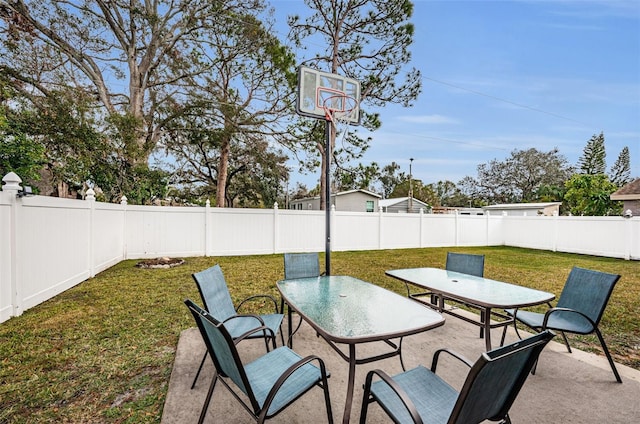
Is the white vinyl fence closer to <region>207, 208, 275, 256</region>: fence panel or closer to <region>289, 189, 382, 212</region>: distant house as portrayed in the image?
<region>207, 208, 275, 256</region>: fence panel

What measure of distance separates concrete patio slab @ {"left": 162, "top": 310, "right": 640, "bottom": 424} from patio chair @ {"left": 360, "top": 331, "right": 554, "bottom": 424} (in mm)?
521

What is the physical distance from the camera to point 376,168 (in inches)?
487

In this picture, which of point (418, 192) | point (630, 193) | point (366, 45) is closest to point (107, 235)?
point (366, 45)

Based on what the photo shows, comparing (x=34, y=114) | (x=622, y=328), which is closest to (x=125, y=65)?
(x=34, y=114)

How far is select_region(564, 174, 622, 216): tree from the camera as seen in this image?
59.7ft

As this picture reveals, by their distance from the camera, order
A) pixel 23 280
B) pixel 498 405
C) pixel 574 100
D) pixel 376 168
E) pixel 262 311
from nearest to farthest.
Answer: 1. pixel 498 405
2. pixel 23 280
3. pixel 262 311
4. pixel 376 168
5. pixel 574 100

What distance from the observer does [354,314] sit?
2.10m

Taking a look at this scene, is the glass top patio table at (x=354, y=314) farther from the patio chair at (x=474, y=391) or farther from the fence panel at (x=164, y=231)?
the fence panel at (x=164, y=231)

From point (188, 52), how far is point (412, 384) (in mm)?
13637

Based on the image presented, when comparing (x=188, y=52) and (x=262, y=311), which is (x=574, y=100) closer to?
(x=188, y=52)

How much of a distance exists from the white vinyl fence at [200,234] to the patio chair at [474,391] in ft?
15.1

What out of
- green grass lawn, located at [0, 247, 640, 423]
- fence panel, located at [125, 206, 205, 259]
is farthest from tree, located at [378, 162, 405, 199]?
green grass lawn, located at [0, 247, 640, 423]

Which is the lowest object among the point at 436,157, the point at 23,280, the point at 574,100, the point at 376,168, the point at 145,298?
the point at 145,298

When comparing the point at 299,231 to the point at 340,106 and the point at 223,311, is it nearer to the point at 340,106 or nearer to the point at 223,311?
the point at 340,106
